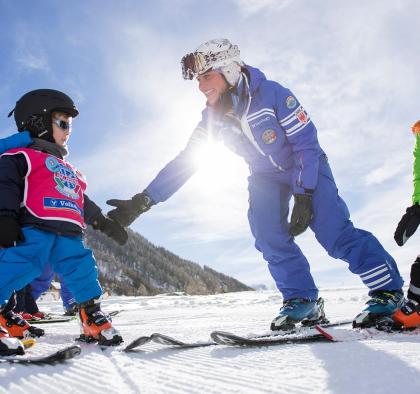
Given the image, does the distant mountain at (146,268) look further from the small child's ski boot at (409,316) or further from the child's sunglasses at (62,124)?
the small child's ski boot at (409,316)

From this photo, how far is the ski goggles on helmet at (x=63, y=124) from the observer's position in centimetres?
306

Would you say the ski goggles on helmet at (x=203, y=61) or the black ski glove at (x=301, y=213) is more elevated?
the ski goggles on helmet at (x=203, y=61)

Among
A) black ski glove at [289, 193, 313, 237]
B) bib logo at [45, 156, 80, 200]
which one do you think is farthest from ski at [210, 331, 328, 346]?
bib logo at [45, 156, 80, 200]

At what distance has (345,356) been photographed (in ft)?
5.26

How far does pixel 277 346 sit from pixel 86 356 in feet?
2.91

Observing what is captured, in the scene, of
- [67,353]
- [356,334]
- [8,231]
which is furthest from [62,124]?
[356,334]

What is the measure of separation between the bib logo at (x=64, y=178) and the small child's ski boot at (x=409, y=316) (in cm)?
219

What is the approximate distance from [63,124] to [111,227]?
2.83 ft

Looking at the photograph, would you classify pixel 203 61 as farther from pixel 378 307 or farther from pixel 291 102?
pixel 378 307

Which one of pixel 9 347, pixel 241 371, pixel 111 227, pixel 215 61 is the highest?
pixel 215 61

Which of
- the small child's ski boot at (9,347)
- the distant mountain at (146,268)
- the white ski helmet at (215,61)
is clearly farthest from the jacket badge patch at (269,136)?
the distant mountain at (146,268)

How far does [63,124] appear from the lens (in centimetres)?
310

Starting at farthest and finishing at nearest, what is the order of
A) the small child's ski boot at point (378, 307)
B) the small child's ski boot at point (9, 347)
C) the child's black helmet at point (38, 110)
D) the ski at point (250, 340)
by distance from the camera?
1. the child's black helmet at point (38, 110)
2. the small child's ski boot at point (378, 307)
3. the ski at point (250, 340)
4. the small child's ski boot at point (9, 347)

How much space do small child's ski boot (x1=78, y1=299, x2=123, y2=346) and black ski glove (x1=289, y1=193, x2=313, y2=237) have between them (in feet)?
4.66
